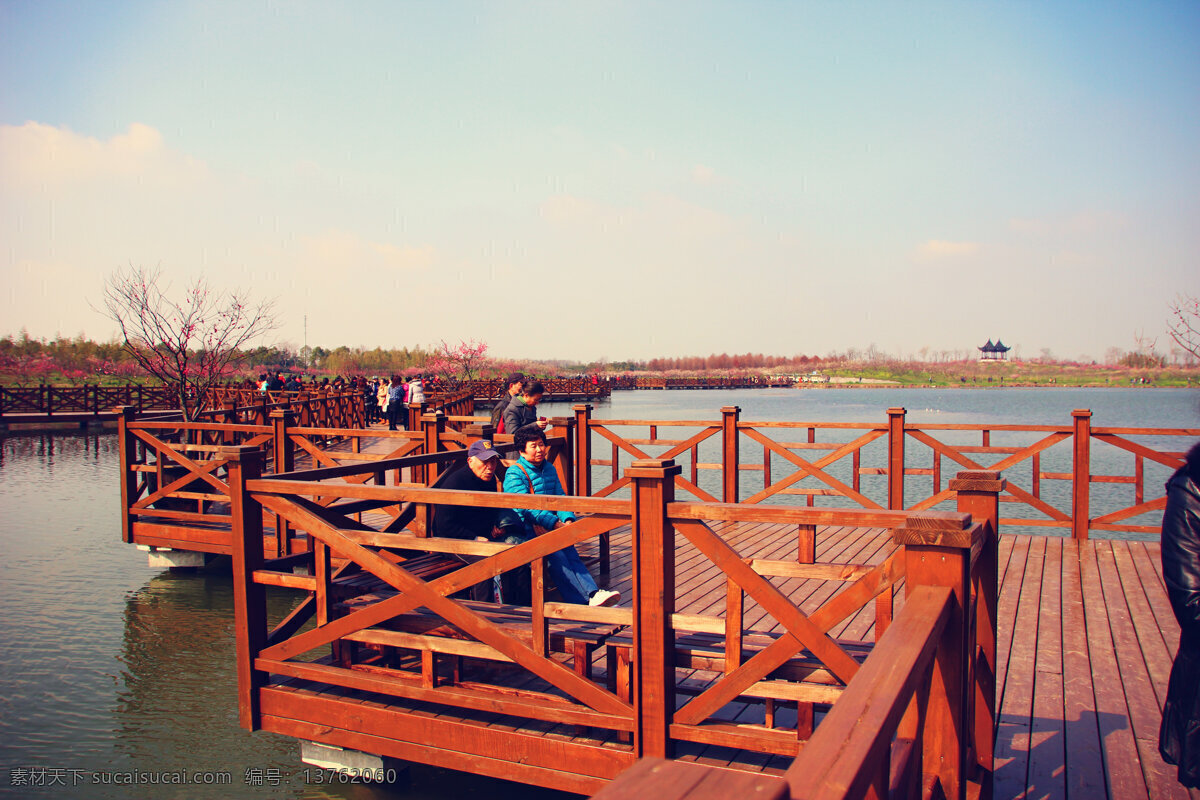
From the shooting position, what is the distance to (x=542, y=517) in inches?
197

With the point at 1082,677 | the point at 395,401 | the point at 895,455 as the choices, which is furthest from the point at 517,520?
the point at 395,401

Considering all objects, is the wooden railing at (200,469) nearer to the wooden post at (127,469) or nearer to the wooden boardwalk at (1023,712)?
the wooden post at (127,469)

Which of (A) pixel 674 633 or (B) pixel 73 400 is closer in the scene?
(A) pixel 674 633

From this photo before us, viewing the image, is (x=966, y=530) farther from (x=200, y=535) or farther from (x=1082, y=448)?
(x=200, y=535)

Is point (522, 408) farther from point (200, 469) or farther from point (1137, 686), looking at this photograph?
point (1137, 686)

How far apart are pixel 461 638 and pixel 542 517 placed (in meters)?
1.21

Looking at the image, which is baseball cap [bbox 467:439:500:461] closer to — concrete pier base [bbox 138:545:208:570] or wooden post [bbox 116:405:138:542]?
wooden post [bbox 116:405:138:542]

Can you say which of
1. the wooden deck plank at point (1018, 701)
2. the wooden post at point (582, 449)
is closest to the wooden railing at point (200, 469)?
the wooden post at point (582, 449)

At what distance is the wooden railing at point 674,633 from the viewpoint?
2.08 m

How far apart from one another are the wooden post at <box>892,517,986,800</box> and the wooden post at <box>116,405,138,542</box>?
378 inches

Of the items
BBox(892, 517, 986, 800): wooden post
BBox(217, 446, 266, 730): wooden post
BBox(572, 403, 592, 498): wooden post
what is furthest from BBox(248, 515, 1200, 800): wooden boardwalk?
BBox(572, 403, 592, 498): wooden post

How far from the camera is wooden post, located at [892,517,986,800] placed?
7.25 ft

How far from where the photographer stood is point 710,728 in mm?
3246

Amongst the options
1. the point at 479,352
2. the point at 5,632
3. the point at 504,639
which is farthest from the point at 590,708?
the point at 479,352
